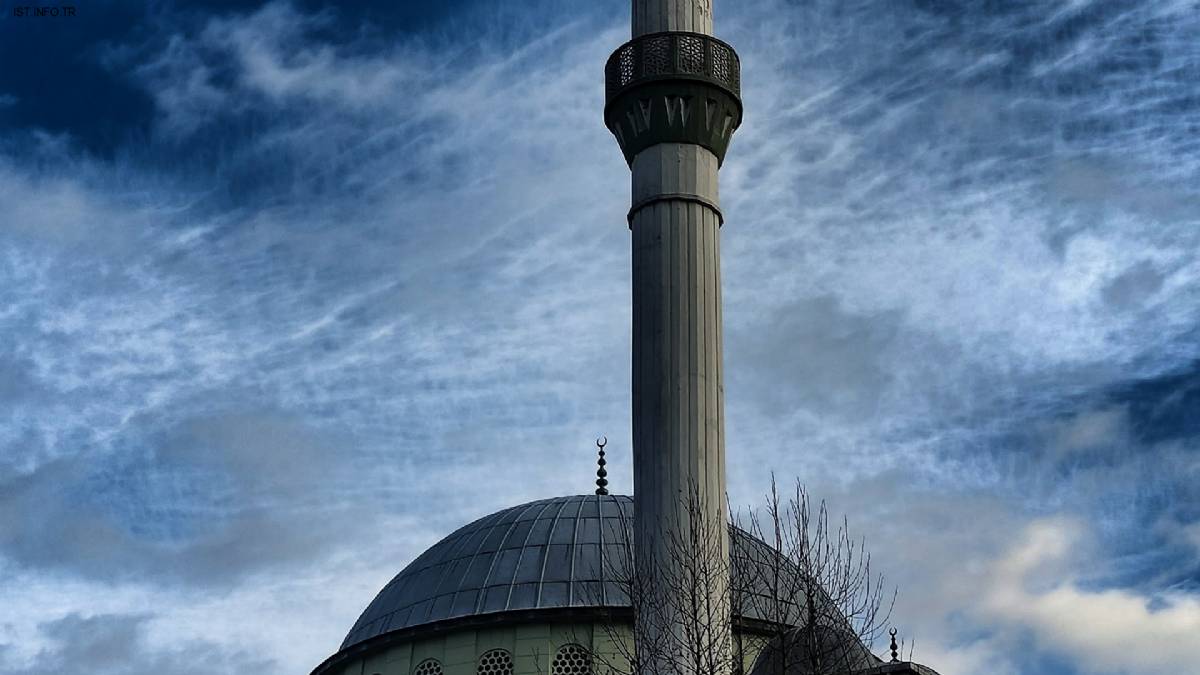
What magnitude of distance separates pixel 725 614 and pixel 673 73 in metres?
6.58

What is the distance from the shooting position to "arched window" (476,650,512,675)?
26469mm

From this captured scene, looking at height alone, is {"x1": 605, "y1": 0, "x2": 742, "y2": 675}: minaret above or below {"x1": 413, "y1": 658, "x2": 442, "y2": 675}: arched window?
above

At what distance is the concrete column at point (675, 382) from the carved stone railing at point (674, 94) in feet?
0.58

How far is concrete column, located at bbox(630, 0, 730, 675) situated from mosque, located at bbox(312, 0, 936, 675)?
21 millimetres

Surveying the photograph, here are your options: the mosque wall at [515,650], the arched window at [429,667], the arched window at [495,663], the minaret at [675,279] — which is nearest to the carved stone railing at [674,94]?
the minaret at [675,279]

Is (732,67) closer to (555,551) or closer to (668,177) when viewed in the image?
(668,177)

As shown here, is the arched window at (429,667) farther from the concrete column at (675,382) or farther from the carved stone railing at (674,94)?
the carved stone railing at (674,94)

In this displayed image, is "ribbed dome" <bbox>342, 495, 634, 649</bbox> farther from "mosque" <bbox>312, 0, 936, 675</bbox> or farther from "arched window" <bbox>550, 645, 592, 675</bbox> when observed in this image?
"arched window" <bbox>550, 645, 592, 675</bbox>

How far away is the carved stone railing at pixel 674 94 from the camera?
2305 cm

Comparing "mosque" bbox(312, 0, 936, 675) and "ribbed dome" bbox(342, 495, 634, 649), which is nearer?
"mosque" bbox(312, 0, 936, 675)

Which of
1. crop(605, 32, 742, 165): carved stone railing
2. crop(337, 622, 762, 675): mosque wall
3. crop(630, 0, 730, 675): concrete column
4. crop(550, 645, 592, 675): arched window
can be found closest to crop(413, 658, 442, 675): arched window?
crop(337, 622, 762, 675): mosque wall

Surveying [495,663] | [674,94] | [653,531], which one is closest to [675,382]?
[653,531]

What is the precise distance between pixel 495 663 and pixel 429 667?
3.29 feet

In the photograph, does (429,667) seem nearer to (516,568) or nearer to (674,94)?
(516,568)
